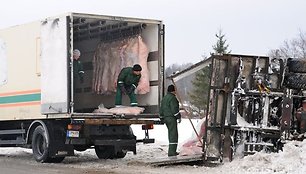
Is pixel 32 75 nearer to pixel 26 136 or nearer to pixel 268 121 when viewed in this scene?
pixel 26 136

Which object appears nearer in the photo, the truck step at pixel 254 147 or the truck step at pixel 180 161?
the truck step at pixel 254 147

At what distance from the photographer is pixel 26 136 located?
45.3 feet

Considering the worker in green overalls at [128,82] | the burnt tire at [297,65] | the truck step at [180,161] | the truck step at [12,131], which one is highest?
the burnt tire at [297,65]

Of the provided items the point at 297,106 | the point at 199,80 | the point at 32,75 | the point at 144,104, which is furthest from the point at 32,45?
the point at 199,80

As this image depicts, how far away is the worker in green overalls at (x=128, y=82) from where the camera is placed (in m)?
14.0

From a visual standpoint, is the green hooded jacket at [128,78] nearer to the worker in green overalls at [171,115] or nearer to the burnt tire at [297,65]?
the worker in green overalls at [171,115]

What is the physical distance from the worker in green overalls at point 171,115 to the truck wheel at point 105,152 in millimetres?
1890

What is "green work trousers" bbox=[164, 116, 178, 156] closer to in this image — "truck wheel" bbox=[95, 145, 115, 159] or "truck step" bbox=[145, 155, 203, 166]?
"truck step" bbox=[145, 155, 203, 166]

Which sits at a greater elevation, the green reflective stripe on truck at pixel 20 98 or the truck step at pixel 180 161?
the green reflective stripe on truck at pixel 20 98

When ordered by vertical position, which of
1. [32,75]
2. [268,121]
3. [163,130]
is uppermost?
[32,75]

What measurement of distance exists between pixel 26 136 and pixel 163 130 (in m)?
11.9

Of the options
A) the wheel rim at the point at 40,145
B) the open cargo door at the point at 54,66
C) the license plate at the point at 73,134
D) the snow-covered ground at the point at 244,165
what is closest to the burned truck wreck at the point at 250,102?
the snow-covered ground at the point at 244,165

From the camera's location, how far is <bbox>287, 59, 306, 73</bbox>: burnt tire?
11.7 m

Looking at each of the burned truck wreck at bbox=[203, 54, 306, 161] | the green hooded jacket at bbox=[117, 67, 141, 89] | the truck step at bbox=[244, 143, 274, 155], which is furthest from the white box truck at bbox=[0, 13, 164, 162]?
the truck step at bbox=[244, 143, 274, 155]
